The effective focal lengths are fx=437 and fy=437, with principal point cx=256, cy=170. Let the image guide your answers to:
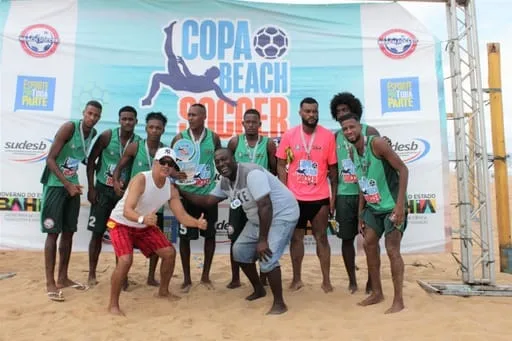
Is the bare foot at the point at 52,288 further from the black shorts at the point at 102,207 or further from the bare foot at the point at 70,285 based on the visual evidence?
the black shorts at the point at 102,207

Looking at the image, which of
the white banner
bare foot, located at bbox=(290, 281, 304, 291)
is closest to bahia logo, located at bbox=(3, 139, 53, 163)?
the white banner

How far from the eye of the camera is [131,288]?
4.88 meters

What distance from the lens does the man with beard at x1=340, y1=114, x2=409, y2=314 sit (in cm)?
393

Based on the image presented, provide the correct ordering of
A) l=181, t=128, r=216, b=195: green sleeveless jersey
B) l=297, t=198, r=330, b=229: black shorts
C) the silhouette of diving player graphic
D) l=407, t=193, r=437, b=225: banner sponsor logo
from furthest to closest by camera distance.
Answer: the silhouette of diving player graphic → l=407, t=193, r=437, b=225: banner sponsor logo → l=181, t=128, r=216, b=195: green sleeveless jersey → l=297, t=198, r=330, b=229: black shorts

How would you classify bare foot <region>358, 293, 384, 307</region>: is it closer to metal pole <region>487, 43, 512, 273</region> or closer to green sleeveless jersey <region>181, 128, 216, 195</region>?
green sleeveless jersey <region>181, 128, 216, 195</region>

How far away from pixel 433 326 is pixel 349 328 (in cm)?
68

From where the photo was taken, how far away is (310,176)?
467 centimetres

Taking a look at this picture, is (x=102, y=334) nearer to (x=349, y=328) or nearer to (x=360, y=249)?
(x=349, y=328)

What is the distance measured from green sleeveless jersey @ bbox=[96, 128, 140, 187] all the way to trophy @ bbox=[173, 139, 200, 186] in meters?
Result: 0.51

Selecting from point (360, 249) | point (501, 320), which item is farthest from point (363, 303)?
point (360, 249)

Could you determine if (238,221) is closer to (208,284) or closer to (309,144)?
(208,284)

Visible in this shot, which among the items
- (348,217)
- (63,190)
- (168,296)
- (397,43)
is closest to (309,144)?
(348,217)

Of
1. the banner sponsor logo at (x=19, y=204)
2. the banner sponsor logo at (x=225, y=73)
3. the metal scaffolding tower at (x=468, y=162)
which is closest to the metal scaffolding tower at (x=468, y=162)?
the metal scaffolding tower at (x=468, y=162)

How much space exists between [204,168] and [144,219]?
1.32m
